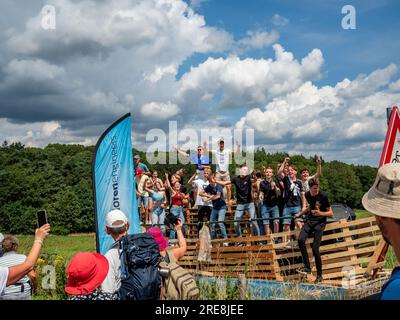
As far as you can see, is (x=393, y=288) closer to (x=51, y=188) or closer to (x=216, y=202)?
(x=216, y=202)

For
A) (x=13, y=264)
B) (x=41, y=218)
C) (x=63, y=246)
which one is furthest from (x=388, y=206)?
(x=63, y=246)

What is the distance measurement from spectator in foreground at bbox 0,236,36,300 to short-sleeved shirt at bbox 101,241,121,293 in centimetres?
146

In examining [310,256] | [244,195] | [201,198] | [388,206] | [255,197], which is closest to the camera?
[388,206]

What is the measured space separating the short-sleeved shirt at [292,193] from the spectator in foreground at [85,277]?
22.4ft

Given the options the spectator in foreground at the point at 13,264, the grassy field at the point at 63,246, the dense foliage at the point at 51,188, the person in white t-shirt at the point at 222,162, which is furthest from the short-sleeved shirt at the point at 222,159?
the dense foliage at the point at 51,188

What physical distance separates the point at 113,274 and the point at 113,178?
3.39 metres

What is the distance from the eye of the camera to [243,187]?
1055 centimetres

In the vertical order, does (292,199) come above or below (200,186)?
below

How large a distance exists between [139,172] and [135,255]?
30.3ft

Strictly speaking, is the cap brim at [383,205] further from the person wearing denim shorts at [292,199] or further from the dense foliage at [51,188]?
the dense foliage at [51,188]

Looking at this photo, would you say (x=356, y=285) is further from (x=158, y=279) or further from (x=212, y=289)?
(x=158, y=279)

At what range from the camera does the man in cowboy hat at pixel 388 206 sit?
1.83 m

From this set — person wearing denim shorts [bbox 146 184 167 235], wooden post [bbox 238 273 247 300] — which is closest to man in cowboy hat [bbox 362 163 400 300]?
wooden post [bbox 238 273 247 300]
